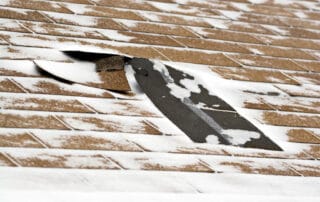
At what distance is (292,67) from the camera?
13.3 feet

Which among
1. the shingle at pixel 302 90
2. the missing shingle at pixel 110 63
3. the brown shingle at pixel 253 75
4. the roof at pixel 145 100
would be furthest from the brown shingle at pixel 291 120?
the missing shingle at pixel 110 63

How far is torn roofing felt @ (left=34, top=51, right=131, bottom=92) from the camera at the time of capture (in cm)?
335

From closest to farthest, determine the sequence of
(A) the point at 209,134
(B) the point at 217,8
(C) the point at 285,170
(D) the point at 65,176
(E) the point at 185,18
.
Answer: (D) the point at 65,176 < (C) the point at 285,170 < (A) the point at 209,134 < (E) the point at 185,18 < (B) the point at 217,8

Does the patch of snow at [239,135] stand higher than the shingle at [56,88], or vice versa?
the shingle at [56,88]

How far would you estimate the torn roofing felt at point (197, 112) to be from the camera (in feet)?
10.3

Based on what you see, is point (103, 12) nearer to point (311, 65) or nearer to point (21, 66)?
point (21, 66)

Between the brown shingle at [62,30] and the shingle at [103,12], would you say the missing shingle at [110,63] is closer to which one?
the brown shingle at [62,30]

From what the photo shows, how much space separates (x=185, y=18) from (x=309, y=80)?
826 millimetres

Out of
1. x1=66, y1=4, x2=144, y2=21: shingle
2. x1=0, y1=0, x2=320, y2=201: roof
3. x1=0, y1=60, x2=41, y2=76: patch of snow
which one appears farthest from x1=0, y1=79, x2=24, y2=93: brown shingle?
x1=66, y1=4, x2=144, y2=21: shingle

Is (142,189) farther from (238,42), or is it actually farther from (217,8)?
(217,8)

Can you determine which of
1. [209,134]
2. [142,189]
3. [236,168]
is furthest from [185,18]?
[142,189]

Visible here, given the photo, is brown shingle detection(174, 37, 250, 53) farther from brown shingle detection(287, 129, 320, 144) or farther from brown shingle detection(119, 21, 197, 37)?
brown shingle detection(287, 129, 320, 144)

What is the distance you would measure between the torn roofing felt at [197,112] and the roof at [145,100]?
4 centimetres

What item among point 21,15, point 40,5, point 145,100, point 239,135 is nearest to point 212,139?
point 239,135
